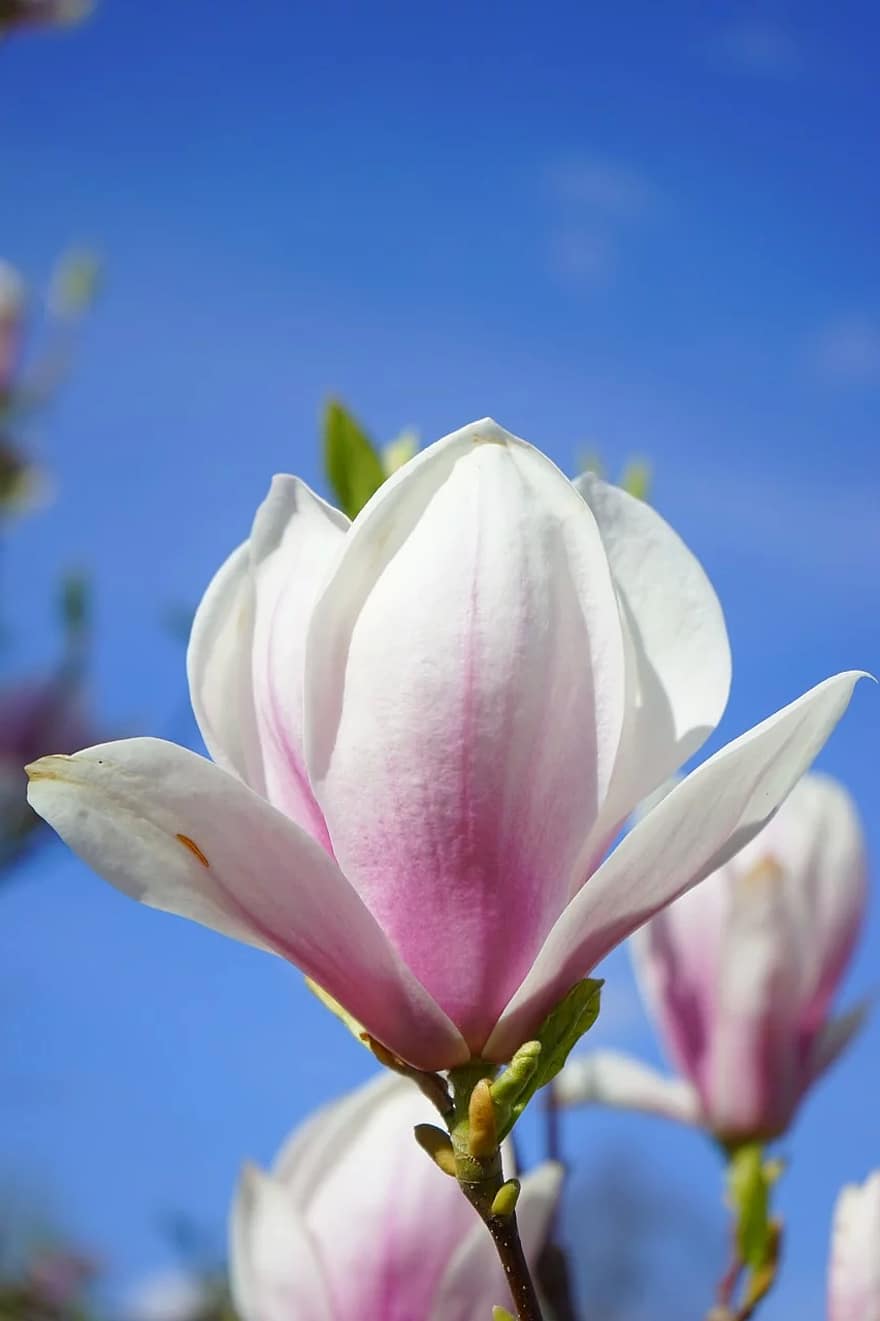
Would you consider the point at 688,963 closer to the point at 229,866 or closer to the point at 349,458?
the point at 349,458

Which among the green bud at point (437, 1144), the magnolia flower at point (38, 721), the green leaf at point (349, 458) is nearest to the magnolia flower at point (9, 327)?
the magnolia flower at point (38, 721)

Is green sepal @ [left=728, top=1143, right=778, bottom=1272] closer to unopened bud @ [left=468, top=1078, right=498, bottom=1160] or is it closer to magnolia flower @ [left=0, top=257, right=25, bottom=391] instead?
unopened bud @ [left=468, top=1078, right=498, bottom=1160]

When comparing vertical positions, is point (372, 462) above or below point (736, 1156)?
above

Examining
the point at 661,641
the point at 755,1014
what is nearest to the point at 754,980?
the point at 755,1014

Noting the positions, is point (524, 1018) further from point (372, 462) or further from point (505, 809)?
point (372, 462)

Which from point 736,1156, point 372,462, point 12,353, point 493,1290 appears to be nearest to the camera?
point 493,1290

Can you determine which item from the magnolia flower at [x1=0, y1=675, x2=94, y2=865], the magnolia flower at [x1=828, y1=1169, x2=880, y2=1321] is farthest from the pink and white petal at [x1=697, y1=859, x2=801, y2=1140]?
the magnolia flower at [x1=0, y1=675, x2=94, y2=865]

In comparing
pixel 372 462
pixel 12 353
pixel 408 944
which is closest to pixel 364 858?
pixel 408 944
